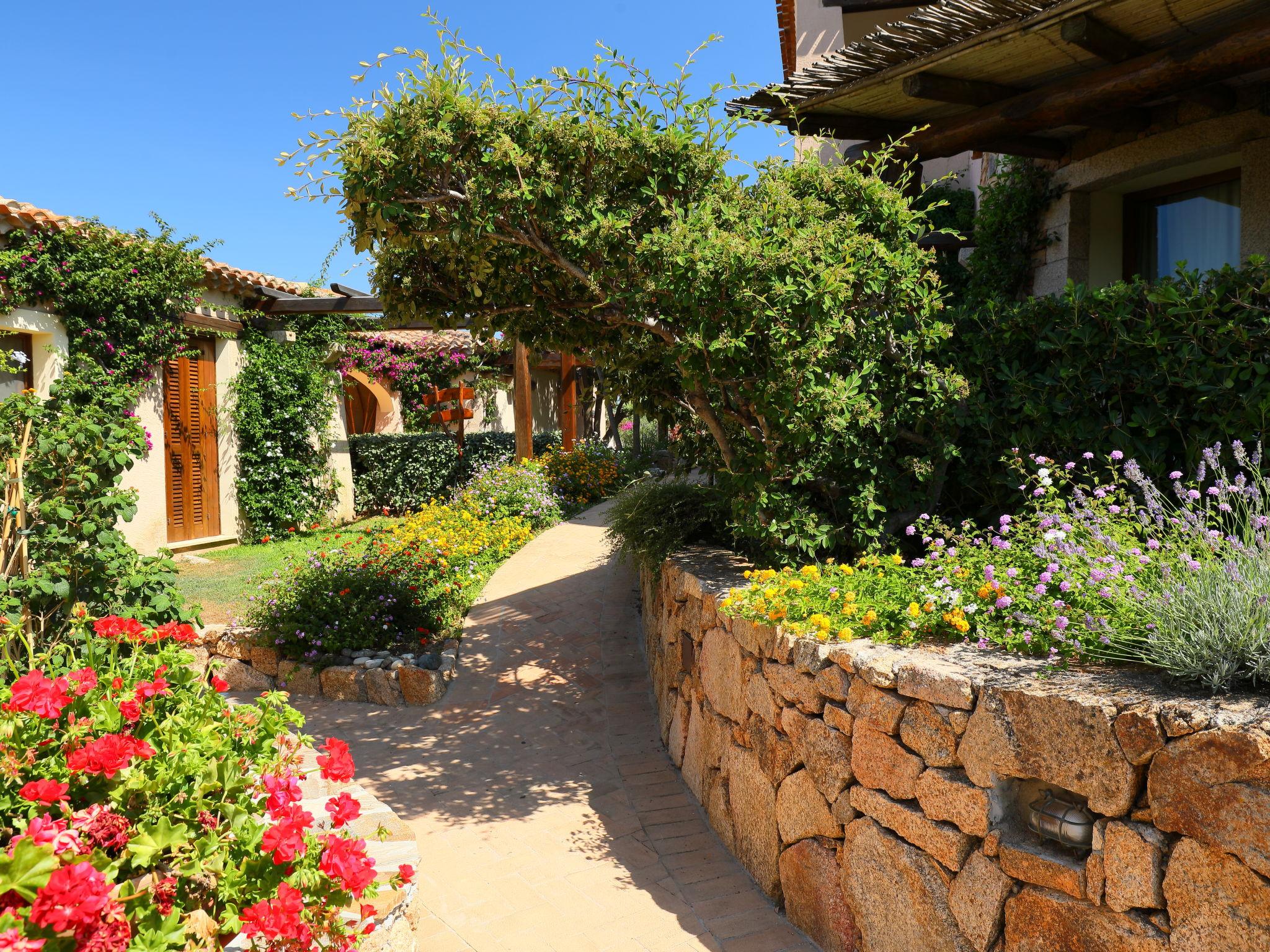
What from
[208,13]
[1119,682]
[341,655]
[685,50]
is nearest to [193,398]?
[208,13]

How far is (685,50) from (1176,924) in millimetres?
4312

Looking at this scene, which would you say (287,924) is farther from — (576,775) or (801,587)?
(576,775)

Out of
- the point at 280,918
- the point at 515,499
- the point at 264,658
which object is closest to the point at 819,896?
the point at 280,918

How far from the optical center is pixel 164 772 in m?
2.19

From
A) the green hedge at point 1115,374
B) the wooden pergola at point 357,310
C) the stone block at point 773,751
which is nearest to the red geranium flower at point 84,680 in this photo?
the stone block at point 773,751

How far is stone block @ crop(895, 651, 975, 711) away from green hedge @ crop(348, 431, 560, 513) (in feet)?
36.4

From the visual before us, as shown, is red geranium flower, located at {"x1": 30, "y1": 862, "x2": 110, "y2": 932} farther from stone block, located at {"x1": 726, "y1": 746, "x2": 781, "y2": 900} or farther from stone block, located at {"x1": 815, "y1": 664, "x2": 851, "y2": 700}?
stone block, located at {"x1": 726, "y1": 746, "x2": 781, "y2": 900}

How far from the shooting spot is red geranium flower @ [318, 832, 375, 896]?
2154 mm

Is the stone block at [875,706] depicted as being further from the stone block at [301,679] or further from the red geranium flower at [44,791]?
the stone block at [301,679]

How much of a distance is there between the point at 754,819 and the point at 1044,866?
1700mm

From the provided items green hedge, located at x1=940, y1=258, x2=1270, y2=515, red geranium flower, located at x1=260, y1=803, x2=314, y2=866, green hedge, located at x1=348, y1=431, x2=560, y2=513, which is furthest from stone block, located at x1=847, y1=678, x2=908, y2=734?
green hedge, located at x1=348, y1=431, x2=560, y2=513

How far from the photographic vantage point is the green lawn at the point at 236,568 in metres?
7.89

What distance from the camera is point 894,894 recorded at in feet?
9.66

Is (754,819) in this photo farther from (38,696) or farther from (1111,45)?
(1111,45)
